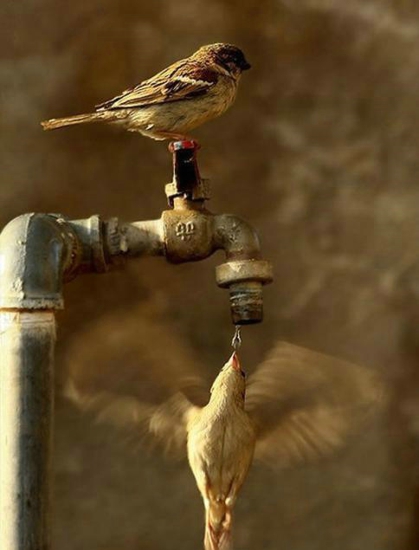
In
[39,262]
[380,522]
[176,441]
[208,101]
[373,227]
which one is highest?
[208,101]

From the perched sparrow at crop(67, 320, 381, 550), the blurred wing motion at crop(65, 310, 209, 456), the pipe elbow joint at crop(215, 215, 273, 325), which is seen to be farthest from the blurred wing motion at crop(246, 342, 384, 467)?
the pipe elbow joint at crop(215, 215, 273, 325)

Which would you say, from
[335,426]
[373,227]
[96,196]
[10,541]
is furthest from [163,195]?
[10,541]

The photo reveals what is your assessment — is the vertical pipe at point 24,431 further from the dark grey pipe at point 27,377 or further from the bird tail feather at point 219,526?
the bird tail feather at point 219,526

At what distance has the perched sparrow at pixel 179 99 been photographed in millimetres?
1370

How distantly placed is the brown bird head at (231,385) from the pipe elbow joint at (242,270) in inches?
3.6

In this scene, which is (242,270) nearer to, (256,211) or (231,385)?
(231,385)

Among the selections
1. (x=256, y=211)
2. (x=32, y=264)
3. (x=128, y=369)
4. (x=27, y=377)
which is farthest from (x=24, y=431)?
(x=256, y=211)

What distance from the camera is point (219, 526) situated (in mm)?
1397

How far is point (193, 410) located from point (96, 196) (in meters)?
0.47

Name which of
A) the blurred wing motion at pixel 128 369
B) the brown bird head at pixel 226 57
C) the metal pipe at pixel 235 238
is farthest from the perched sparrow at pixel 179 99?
the blurred wing motion at pixel 128 369

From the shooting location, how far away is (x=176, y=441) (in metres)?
1.57

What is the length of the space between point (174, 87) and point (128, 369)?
0.56m

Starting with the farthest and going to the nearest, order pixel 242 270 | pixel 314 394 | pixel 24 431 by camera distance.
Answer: pixel 314 394
pixel 242 270
pixel 24 431

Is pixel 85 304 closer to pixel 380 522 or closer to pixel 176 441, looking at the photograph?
pixel 176 441
